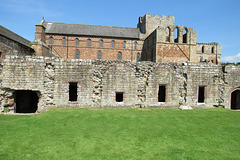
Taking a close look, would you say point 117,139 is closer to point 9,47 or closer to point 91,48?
point 9,47

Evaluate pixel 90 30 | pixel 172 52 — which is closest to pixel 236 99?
pixel 172 52

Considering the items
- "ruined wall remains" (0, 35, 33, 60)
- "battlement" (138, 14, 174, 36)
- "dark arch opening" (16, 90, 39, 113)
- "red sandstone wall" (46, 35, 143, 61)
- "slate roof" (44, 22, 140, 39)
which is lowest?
"dark arch opening" (16, 90, 39, 113)

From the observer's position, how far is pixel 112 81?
38.1 feet

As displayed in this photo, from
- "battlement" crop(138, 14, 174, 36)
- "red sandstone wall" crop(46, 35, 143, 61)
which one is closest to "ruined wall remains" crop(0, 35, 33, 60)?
"red sandstone wall" crop(46, 35, 143, 61)

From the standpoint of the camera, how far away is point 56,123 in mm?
7633

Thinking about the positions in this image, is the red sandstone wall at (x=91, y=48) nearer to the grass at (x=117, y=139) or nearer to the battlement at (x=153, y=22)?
the battlement at (x=153, y=22)

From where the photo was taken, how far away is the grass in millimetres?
Answer: 4688

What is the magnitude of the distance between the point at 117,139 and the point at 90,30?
3343 cm

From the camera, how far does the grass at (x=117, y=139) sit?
4.69 m

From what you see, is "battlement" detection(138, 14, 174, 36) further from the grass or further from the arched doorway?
the grass

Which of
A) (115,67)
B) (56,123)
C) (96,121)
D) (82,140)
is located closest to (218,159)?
(82,140)

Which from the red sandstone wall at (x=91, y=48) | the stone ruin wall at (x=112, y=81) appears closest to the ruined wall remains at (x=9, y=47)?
the stone ruin wall at (x=112, y=81)

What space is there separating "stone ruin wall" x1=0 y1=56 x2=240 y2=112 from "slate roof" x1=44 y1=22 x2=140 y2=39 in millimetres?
24339

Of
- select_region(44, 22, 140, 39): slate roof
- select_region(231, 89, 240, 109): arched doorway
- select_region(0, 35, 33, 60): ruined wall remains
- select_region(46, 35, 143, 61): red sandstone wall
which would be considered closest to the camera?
select_region(0, 35, 33, 60): ruined wall remains
